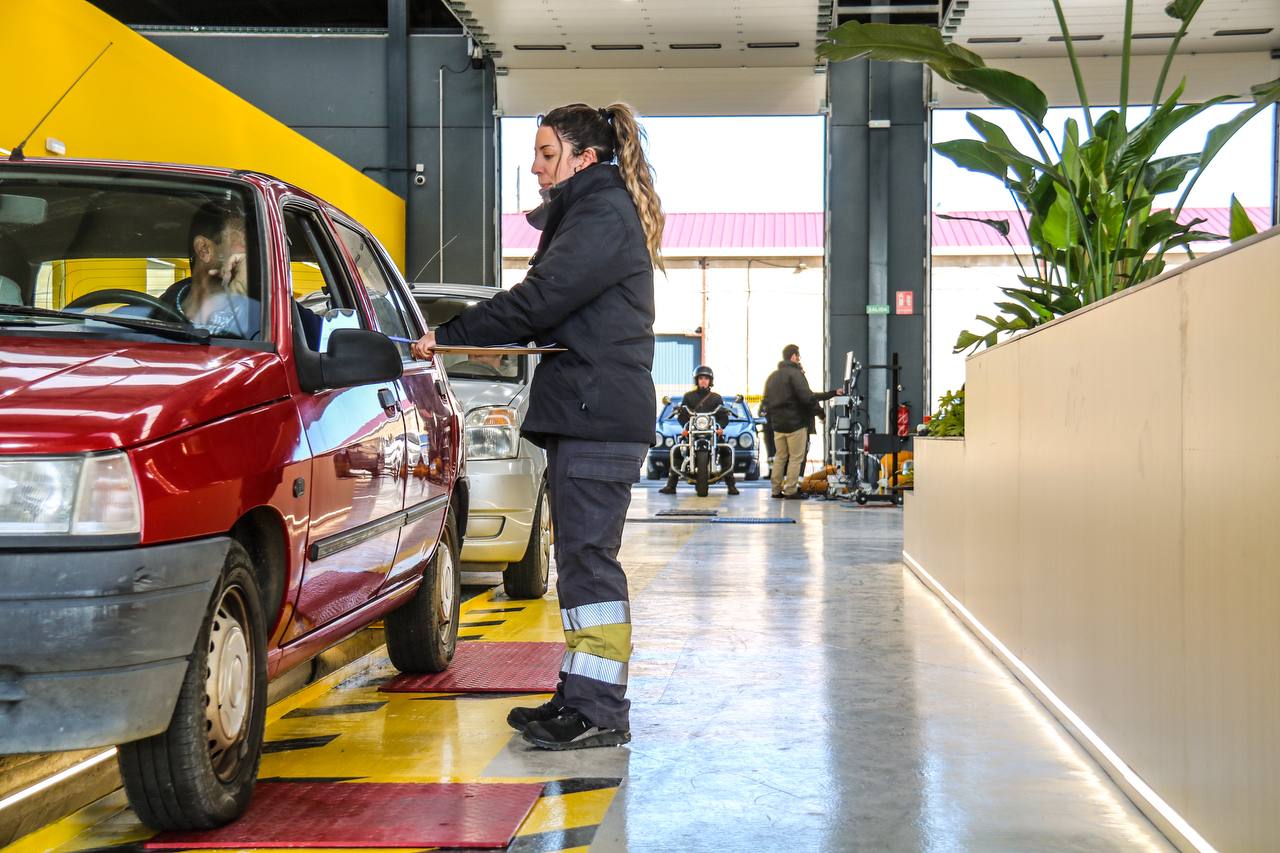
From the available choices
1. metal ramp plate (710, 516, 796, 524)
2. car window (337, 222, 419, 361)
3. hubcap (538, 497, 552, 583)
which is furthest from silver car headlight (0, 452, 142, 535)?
metal ramp plate (710, 516, 796, 524)

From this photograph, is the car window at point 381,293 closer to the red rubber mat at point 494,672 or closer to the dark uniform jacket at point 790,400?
the red rubber mat at point 494,672

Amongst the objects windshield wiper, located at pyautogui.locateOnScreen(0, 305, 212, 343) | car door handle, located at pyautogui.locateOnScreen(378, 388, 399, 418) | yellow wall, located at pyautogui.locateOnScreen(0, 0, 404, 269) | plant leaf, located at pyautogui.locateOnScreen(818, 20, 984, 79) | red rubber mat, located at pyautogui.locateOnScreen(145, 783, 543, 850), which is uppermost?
yellow wall, located at pyautogui.locateOnScreen(0, 0, 404, 269)

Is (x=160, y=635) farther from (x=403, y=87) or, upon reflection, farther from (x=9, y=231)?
(x=403, y=87)

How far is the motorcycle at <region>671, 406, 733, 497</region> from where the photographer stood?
15539mm

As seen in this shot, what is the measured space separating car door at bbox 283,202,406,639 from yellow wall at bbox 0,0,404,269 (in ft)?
16.7

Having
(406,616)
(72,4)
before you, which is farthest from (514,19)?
(406,616)

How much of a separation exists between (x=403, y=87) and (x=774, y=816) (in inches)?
632

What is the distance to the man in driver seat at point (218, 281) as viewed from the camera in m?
3.09

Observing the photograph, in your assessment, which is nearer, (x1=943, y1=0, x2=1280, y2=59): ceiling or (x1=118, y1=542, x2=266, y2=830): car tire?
(x1=118, y1=542, x2=266, y2=830): car tire

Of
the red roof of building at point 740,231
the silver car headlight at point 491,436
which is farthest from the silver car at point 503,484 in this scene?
the red roof of building at point 740,231

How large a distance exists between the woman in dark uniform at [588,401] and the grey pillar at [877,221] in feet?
46.8

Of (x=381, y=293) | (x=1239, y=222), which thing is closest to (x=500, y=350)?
(x=381, y=293)

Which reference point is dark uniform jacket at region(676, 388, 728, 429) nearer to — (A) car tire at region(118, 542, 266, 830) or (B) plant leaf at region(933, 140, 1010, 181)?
(B) plant leaf at region(933, 140, 1010, 181)

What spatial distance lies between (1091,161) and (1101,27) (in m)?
11.7
